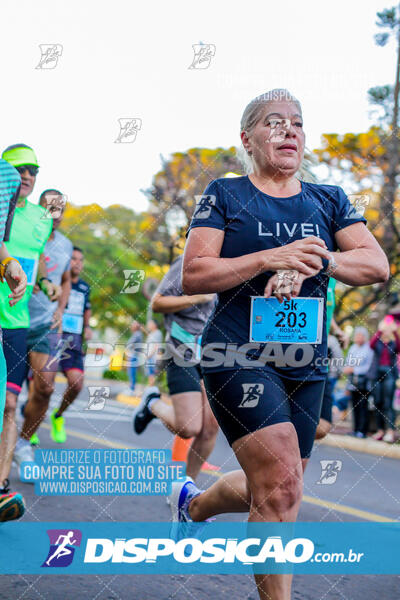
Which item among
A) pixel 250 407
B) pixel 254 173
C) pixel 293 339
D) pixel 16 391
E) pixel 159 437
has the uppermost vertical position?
pixel 254 173

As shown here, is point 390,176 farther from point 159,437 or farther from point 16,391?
point 16,391

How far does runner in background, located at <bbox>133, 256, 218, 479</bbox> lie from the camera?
15.5ft

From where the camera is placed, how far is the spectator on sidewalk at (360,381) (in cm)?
952

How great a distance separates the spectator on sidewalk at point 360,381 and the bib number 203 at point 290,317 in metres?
6.93

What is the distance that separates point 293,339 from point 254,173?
0.65 metres

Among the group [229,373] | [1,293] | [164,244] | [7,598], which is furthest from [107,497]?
[164,244]

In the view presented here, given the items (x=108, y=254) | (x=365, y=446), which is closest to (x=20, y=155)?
(x=365, y=446)

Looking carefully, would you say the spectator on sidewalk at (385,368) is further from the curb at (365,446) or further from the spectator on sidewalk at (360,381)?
the curb at (365,446)

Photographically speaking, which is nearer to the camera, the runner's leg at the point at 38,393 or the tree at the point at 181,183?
the runner's leg at the point at 38,393

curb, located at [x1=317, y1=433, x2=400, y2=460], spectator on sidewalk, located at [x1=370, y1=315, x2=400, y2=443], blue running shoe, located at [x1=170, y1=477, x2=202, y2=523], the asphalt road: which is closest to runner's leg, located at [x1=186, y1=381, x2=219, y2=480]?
the asphalt road

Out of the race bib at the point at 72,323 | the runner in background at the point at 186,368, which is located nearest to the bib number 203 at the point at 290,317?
the runner in background at the point at 186,368

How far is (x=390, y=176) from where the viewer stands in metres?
10.0

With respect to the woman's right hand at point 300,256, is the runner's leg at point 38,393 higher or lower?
lower

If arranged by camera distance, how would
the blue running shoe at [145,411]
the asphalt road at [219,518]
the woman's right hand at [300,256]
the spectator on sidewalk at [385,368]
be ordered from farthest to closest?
1. the spectator on sidewalk at [385,368]
2. the blue running shoe at [145,411]
3. the asphalt road at [219,518]
4. the woman's right hand at [300,256]
